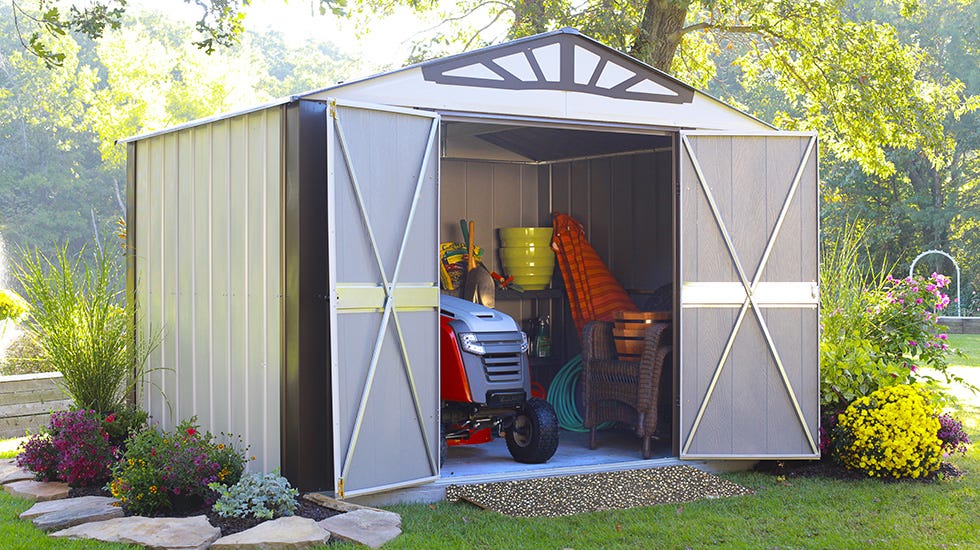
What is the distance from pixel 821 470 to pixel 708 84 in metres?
18.7

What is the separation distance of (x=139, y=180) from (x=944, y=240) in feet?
64.1

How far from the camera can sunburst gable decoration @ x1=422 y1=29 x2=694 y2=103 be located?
6055 mm

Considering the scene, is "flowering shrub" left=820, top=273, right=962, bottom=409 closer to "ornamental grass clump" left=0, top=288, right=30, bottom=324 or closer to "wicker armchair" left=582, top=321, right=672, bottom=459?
"wicker armchair" left=582, top=321, right=672, bottom=459

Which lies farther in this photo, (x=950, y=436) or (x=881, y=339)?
(x=881, y=339)

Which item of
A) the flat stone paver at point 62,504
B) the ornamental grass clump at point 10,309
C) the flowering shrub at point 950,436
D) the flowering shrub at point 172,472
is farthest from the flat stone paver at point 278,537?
the ornamental grass clump at point 10,309

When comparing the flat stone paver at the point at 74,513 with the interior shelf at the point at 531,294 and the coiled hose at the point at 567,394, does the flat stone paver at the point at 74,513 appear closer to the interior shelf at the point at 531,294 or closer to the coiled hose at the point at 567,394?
the coiled hose at the point at 567,394

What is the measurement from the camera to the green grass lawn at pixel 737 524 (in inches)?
200

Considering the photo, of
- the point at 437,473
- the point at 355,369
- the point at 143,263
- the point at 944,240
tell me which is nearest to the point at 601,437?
the point at 437,473

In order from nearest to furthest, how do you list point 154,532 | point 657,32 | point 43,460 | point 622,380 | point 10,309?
point 154,532 → point 43,460 → point 622,380 → point 10,309 → point 657,32

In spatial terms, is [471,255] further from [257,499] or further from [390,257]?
[257,499]

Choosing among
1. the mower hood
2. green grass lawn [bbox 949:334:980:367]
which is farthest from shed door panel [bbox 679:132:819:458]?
green grass lawn [bbox 949:334:980:367]

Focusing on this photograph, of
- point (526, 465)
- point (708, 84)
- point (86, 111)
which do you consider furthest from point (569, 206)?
point (86, 111)

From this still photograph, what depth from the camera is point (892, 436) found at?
6484 millimetres

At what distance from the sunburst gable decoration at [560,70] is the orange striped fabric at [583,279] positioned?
6.41 ft
